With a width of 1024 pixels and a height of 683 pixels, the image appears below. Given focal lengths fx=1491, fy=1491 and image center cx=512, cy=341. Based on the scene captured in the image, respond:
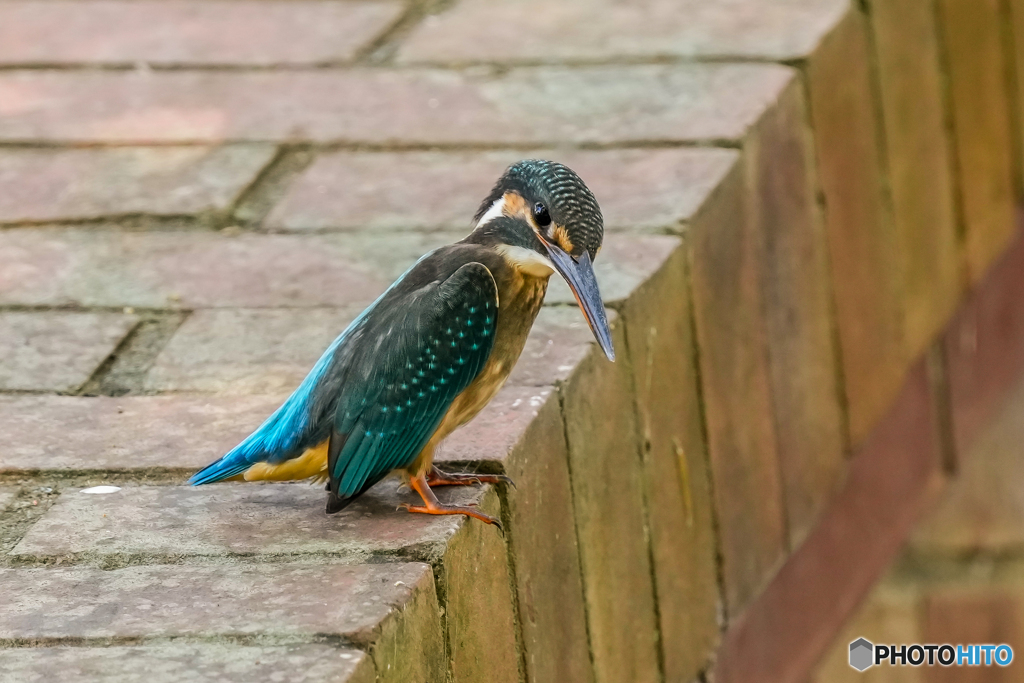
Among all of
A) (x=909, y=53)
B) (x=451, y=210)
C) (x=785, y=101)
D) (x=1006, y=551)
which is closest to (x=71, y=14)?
(x=451, y=210)

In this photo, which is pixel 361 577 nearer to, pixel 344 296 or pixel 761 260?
pixel 344 296

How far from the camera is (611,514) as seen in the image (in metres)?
2.75

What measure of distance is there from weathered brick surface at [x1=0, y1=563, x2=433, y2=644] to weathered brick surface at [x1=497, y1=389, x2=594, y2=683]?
378 mm

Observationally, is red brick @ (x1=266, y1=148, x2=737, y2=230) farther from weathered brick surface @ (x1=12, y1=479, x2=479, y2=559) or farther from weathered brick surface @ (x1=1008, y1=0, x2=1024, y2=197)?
weathered brick surface @ (x1=1008, y1=0, x2=1024, y2=197)

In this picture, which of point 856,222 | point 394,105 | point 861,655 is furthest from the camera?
point 861,655

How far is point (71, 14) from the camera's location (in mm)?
4617

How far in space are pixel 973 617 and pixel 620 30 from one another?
3.53 m

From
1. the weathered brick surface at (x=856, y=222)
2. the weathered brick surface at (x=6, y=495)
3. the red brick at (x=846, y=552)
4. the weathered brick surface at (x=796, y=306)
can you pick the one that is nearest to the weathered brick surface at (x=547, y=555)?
the weathered brick surface at (x=6, y=495)

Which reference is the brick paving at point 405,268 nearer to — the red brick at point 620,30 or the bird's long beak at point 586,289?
the red brick at point 620,30

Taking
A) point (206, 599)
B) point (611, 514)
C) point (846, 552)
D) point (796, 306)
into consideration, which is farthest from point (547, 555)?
point (846, 552)

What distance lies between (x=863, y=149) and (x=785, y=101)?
1.54 ft

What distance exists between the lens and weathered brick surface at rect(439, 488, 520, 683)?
205 centimetres

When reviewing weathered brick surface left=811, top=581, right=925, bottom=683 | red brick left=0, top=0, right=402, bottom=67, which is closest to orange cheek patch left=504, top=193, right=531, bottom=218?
red brick left=0, top=0, right=402, bottom=67

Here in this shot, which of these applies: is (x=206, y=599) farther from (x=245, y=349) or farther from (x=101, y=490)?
(x=245, y=349)
